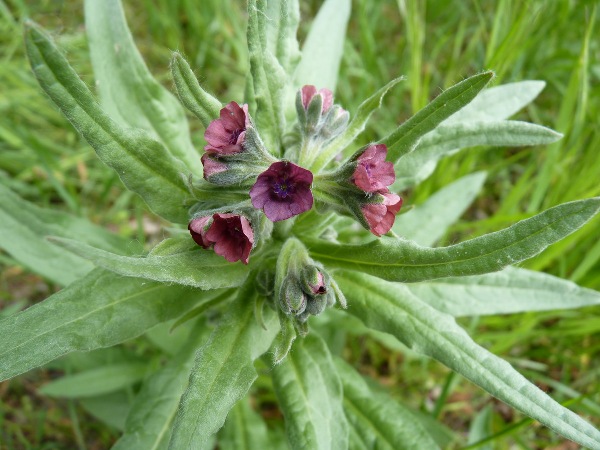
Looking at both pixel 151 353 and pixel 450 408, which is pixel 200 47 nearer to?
pixel 151 353

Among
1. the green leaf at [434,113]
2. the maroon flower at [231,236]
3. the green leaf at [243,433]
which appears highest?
the green leaf at [434,113]

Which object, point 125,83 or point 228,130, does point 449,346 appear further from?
point 125,83

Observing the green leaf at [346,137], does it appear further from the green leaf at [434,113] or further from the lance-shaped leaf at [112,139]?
the lance-shaped leaf at [112,139]

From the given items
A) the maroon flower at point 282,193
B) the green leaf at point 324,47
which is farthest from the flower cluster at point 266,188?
the green leaf at point 324,47

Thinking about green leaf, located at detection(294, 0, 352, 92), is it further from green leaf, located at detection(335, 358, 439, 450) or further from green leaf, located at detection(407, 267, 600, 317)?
green leaf, located at detection(335, 358, 439, 450)

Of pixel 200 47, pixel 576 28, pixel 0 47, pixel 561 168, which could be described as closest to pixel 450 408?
pixel 561 168

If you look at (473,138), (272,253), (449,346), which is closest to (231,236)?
(272,253)

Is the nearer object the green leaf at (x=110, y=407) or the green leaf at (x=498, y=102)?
the green leaf at (x=498, y=102)

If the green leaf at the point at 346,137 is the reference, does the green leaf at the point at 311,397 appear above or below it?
below
